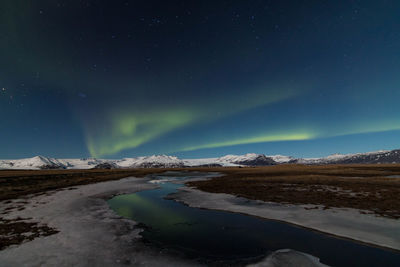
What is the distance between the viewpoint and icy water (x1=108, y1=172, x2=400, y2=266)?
29.7 ft

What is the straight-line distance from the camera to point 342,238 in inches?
440

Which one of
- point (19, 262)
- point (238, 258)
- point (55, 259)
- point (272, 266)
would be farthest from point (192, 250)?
point (19, 262)

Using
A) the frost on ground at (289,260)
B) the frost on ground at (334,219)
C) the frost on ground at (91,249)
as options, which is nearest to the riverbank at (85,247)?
the frost on ground at (91,249)

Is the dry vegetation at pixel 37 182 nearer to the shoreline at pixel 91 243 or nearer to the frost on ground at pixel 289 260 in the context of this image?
the shoreline at pixel 91 243

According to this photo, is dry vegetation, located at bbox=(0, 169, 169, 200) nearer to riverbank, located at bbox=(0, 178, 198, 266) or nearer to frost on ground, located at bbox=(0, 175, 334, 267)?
riverbank, located at bbox=(0, 178, 198, 266)

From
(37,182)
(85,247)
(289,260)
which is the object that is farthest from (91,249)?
(37,182)

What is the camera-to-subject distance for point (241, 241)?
36.9 ft

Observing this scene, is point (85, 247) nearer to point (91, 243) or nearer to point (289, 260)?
point (91, 243)

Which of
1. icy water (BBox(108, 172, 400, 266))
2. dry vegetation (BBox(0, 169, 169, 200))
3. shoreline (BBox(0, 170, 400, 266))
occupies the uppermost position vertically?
dry vegetation (BBox(0, 169, 169, 200))

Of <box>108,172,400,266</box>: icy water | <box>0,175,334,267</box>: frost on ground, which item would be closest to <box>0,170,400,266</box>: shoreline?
<box>0,175,334,267</box>: frost on ground

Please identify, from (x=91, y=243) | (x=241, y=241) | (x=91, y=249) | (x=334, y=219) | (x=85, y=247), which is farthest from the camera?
(x=334, y=219)

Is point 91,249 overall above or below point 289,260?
above

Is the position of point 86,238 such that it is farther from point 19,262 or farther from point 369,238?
point 369,238

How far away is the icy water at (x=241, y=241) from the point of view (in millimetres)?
9047
